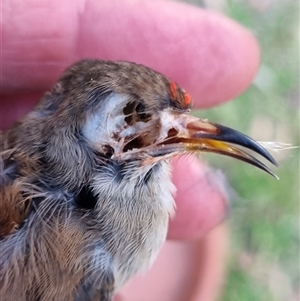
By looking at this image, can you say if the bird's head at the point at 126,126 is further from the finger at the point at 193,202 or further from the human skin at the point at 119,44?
the finger at the point at 193,202

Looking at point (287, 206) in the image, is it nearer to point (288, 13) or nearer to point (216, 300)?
point (216, 300)

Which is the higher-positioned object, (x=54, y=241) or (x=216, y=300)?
(x=54, y=241)

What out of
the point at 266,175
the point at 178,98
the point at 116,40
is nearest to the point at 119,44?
the point at 116,40

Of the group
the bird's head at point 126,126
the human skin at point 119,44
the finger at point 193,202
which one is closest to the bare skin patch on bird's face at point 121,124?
the bird's head at point 126,126

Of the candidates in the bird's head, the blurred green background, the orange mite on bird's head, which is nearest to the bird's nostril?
the bird's head

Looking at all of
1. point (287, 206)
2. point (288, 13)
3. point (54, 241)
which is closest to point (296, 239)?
point (287, 206)

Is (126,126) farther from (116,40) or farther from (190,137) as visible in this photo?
(116,40)
